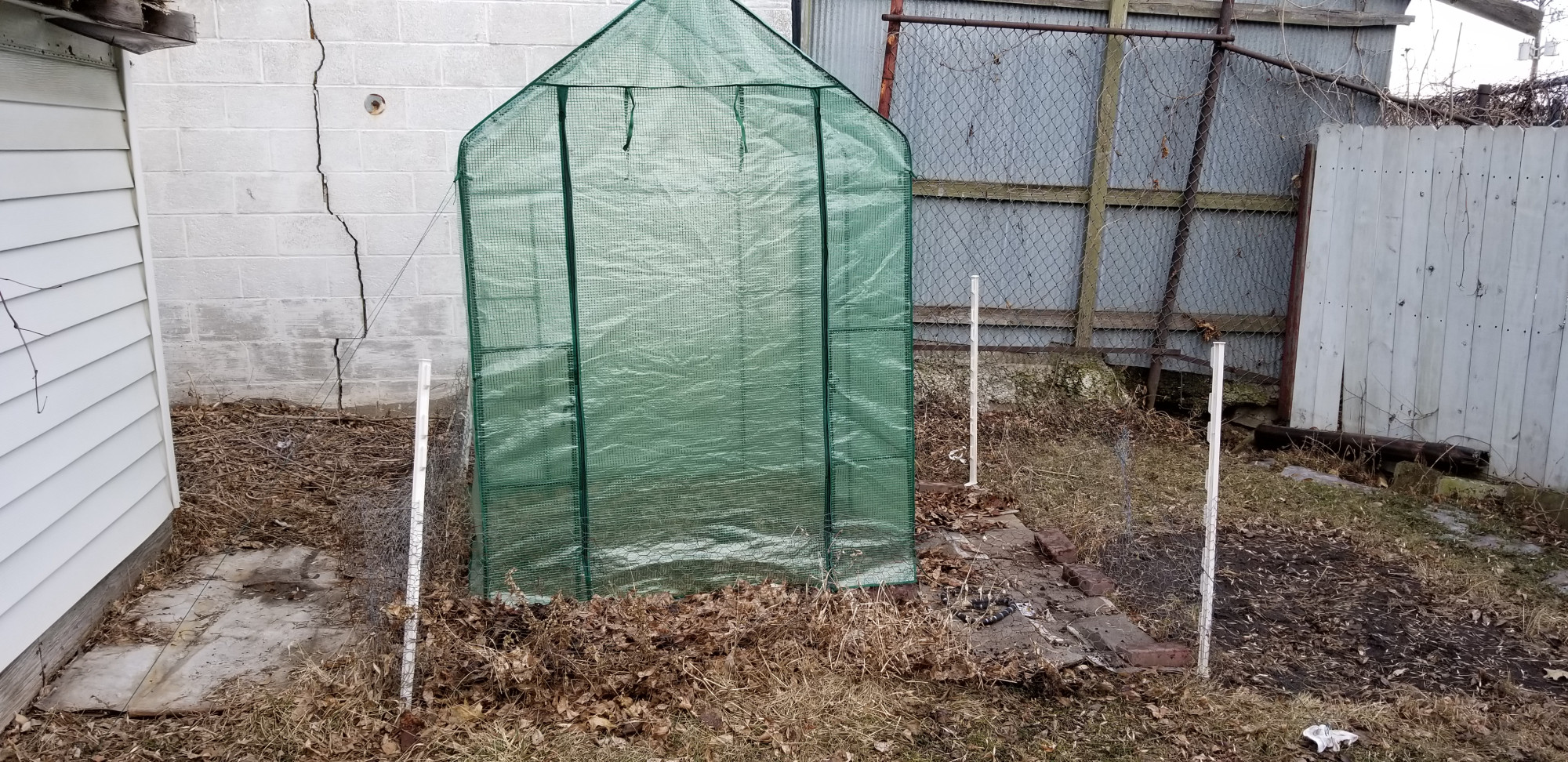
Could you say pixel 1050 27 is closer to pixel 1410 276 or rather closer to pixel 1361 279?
pixel 1361 279

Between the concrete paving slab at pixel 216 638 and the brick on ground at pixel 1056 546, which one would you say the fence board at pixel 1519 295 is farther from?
the concrete paving slab at pixel 216 638

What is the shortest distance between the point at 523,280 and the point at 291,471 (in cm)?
245

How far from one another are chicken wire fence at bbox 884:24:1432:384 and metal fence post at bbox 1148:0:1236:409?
19 millimetres

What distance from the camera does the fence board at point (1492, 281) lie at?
17.6 feet

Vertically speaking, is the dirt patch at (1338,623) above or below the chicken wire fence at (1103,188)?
below

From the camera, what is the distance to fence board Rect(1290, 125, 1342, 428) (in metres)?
6.02

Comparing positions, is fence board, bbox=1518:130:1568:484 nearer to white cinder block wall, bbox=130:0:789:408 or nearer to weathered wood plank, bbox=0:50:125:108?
white cinder block wall, bbox=130:0:789:408

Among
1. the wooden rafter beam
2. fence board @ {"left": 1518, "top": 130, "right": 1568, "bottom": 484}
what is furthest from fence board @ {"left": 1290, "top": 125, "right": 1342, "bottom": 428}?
the wooden rafter beam

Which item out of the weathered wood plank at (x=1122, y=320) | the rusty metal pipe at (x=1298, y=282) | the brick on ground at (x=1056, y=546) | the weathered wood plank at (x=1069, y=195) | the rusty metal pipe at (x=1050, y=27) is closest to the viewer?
the brick on ground at (x=1056, y=546)

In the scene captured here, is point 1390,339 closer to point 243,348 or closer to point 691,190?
point 691,190

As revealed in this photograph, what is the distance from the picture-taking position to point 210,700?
340cm

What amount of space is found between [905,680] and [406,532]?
2111 mm

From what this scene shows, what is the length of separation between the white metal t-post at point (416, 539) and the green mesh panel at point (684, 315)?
1.76ft

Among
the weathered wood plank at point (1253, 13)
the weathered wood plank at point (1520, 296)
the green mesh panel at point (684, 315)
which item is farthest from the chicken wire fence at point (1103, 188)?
the green mesh panel at point (684, 315)
